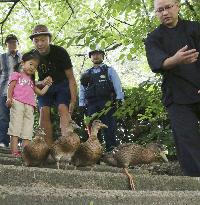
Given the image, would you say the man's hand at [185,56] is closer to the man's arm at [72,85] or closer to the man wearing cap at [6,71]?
the man's arm at [72,85]

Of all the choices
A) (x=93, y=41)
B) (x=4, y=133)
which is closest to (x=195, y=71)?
(x=93, y=41)

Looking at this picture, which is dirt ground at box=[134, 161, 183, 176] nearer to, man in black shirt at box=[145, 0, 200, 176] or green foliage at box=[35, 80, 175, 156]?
green foliage at box=[35, 80, 175, 156]

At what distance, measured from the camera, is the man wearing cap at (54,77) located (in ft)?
20.5

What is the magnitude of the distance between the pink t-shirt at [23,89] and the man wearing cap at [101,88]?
152 centimetres

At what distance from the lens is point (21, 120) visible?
6148 mm

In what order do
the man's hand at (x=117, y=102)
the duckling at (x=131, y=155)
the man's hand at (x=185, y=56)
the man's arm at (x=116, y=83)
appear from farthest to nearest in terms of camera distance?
1. the man's arm at (x=116, y=83)
2. the man's hand at (x=117, y=102)
3. the duckling at (x=131, y=155)
4. the man's hand at (x=185, y=56)

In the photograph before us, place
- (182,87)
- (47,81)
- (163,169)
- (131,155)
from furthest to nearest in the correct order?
(47,81) < (163,169) < (131,155) < (182,87)

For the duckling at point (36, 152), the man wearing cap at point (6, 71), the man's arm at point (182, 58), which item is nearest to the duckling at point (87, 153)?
the duckling at point (36, 152)

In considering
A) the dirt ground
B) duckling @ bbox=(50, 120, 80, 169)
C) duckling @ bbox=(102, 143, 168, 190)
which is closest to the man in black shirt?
duckling @ bbox=(102, 143, 168, 190)

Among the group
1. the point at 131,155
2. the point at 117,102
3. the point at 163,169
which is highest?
the point at 117,102

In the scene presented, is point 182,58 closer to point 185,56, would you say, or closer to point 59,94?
point 185,56

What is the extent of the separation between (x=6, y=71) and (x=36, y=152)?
13.7 feet

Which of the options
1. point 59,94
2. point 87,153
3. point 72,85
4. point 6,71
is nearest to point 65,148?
point 87,153

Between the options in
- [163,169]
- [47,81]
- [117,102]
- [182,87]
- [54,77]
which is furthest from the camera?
[117,102]
